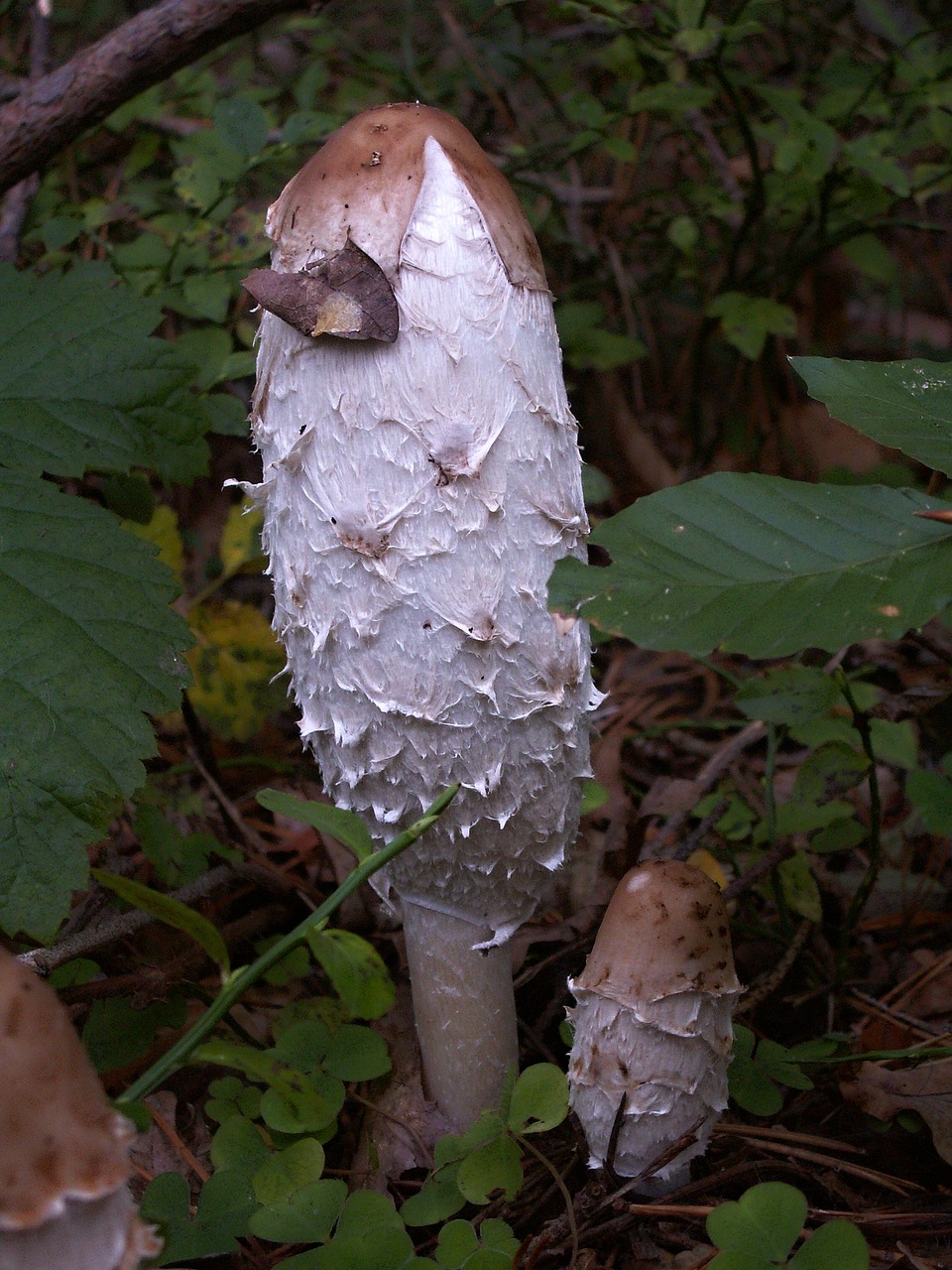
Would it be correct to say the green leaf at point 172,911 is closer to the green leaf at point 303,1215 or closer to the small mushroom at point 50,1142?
the small mushroom at point 50,1142

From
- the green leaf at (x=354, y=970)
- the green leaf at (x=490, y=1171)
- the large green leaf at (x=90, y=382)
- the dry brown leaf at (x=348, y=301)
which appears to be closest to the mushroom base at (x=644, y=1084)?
the green leaf at (x=490, y=1171)

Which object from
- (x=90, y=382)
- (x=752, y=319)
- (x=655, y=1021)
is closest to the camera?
(x=655, y=1021)

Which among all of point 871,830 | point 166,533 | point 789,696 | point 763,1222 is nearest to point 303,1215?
point 763,1222

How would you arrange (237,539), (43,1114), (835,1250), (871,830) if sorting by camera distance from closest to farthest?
1. (43,1114)
2. (835,1250)
3. (871,830)
4. (237,539)

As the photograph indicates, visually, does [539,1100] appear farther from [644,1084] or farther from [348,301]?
[348,301]

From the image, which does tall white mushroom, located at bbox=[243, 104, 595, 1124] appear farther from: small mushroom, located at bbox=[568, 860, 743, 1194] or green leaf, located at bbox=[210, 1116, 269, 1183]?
green leaf, located at bbox=[210, 1116, 269, 1183]

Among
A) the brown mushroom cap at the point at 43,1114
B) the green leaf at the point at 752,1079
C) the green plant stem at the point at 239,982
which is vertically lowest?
the green leaf at the point at 752,1079
